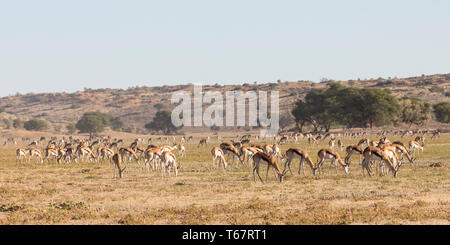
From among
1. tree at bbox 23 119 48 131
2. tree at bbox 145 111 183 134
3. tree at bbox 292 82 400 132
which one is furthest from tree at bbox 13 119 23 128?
tree at bbox 292 82 400 132

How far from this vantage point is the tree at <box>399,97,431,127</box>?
275 ft

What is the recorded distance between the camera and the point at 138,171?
2664cm

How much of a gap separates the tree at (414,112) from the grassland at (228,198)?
6158 cm

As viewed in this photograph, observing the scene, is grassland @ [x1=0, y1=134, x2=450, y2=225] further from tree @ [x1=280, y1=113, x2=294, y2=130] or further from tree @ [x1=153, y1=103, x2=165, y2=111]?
tree @ [x1=153, y1=103, x2=165, y2=111]

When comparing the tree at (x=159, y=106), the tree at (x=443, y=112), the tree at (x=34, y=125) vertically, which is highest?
the tree at (x=159, y=106)

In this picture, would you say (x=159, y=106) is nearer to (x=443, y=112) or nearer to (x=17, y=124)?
(x=17, y=124)

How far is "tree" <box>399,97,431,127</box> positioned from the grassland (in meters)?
61.6

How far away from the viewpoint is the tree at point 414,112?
8394 cm

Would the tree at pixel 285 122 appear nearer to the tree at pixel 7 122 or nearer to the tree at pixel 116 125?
the tree at pixel 116 125

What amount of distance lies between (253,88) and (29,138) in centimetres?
9742

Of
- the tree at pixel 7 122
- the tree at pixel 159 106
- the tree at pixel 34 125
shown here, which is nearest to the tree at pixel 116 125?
the tree at pixel 34 125

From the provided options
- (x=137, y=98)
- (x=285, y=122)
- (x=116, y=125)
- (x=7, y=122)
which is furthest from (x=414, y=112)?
(x=137, y=98)
